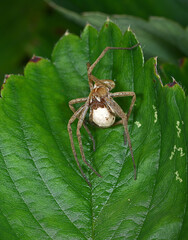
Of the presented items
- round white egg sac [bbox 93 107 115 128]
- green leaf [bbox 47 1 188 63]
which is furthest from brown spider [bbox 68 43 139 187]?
green leaf [bbox 47 1 188 63]

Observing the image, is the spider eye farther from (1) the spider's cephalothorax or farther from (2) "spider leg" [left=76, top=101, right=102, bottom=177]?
(2) "spider leg" [left=76, top=101, right=102, bottom=177]

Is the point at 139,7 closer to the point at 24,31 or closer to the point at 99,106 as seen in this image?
the point at 99,106

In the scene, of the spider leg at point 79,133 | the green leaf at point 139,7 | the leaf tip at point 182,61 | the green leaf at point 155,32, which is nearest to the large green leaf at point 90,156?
the spider leg at point 79,133

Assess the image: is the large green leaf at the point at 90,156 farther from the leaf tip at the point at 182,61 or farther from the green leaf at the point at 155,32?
the leaf tip at the point at 182,61

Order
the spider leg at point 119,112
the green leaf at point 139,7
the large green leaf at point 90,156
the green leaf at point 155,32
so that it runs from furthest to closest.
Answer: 1. the green leaf at point 139,7
2. the green leaf at point 155,32
3. the spider leg at point 119,112
4. the large green leaf at point 90,156

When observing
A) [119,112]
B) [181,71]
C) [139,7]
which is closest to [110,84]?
[119,112]

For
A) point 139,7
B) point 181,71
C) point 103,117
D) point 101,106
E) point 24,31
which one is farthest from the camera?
point 24,31
